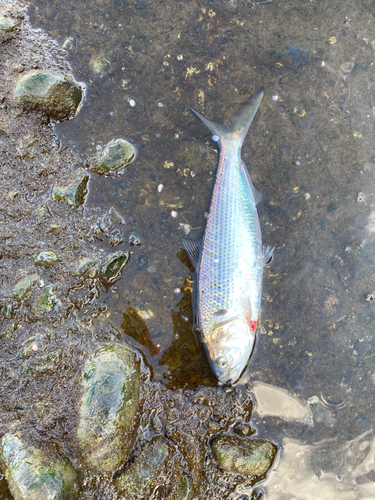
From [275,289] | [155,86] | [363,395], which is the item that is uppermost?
[155,86]

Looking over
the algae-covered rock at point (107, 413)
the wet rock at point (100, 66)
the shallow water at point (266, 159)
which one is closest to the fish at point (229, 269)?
the shallow water at point (266, 159)

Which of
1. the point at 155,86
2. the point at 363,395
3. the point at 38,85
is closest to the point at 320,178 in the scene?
the point at 155,86

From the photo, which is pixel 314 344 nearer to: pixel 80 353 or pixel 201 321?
pixel 201 321

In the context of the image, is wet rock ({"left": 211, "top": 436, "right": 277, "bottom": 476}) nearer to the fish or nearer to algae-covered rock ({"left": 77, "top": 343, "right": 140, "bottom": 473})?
the fish

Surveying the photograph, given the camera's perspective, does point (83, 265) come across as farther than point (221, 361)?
Yes

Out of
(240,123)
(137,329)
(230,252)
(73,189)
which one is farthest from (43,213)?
(240,123)

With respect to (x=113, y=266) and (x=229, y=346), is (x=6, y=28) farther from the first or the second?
(x=229, y=346)

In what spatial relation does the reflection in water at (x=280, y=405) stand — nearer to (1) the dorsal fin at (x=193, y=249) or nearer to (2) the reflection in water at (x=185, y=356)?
(2) the reflection in water at (x=185, y=356)
